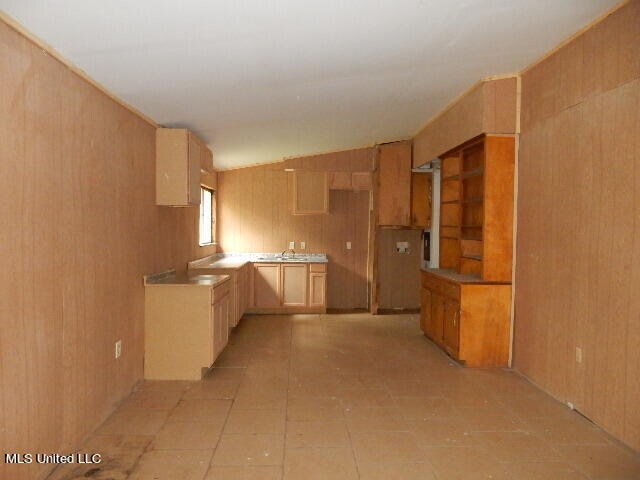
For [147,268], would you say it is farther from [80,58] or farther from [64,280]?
[80,58]

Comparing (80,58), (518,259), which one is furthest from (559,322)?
(80,58)

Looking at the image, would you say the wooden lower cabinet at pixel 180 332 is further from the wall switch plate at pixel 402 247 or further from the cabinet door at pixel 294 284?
the wall switch plate at pixel 402 247

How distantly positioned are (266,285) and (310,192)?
1.58m

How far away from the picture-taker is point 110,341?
10.1 feet

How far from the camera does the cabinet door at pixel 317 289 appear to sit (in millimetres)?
6566

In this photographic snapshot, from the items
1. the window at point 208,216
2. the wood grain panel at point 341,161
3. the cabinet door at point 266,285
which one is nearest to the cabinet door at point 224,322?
the cabinet door at point 266,285

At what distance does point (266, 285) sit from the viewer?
21.5 feet

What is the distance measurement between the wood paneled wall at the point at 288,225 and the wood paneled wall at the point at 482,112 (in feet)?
7.86

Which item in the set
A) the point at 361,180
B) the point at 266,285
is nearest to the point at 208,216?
the point at 266,285

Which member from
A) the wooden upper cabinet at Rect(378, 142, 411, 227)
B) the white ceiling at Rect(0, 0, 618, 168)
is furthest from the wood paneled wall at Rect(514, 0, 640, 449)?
the wooden upper cabinet at Rect(378, 142, 411, 227)

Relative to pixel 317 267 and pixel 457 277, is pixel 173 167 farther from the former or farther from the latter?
pixel 317 267

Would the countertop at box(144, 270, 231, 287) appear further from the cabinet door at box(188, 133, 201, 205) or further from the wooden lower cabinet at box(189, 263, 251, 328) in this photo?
the cabinet door at box(188, 133, 201, 205)

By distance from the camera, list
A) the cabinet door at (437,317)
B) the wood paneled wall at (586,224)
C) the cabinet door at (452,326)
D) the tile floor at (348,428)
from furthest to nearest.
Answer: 1. the cabinet door at (437,317)
2. the cabinet door at (452,326)
3. the wood paneled wall at (586,224)
4. the tile floor at (348,428)

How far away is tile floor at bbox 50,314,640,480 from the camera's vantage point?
2354 mm
